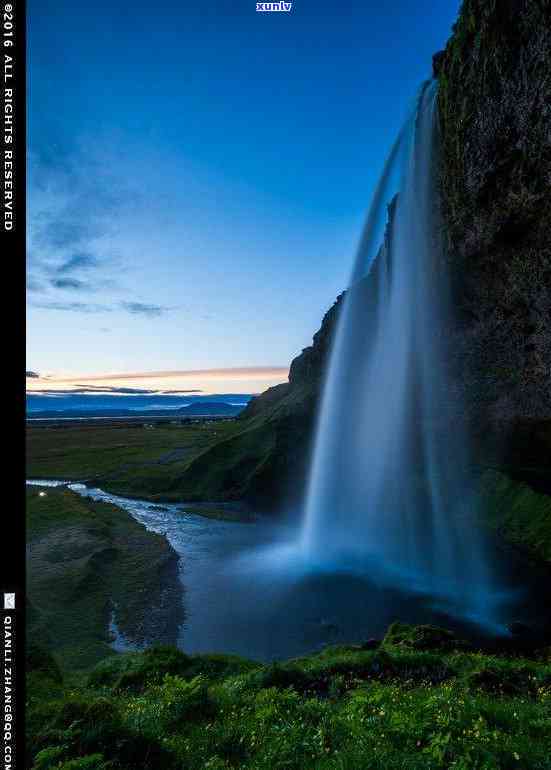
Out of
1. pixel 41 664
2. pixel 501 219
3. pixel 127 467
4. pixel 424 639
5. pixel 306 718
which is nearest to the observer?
pixel 306 718

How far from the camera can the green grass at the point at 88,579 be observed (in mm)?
17297

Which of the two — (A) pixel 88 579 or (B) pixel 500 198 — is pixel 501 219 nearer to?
(B) pixel 500 198

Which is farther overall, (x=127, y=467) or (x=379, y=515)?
(x=127, y=467)

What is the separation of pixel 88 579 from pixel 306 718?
19.2 meters

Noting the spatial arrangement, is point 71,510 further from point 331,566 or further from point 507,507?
point 507,507

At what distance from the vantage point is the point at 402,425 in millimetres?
32688

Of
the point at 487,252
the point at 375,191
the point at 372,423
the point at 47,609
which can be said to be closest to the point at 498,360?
the point at 487,252

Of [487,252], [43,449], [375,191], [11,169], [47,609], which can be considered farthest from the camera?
[43,449]

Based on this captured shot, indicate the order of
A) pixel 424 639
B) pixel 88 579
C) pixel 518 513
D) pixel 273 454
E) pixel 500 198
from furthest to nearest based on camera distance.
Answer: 1. pixel 273 454
2. pixel 518 513
3. pixel 88 579
4. pixel 500 198
5. pixel 424 639

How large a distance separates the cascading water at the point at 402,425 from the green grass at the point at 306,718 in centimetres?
1161

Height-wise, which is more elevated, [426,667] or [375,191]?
[375,191]

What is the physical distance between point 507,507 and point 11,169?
1402 inches

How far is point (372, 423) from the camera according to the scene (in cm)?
3541

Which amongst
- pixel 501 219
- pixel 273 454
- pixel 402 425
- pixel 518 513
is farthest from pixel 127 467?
pixel 501 219
